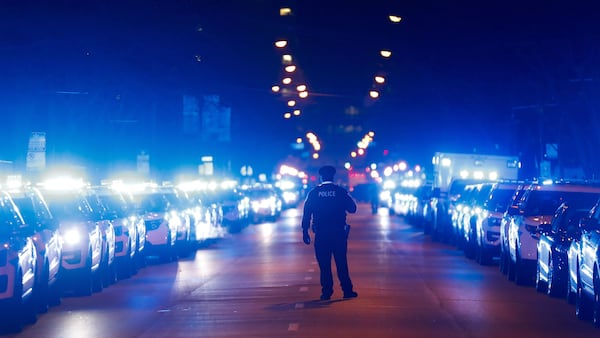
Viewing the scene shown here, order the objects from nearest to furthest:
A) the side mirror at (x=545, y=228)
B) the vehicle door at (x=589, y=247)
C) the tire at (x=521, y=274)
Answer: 1. the vehicle door at (x=589, y=247)
2. the side mirror at (x=545, y=228)
3. the tire at (x=521, y=274)

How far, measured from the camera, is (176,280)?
23000 millimetres

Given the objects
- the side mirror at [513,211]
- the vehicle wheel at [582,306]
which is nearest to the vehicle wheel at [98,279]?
the side mirror at [513,211]

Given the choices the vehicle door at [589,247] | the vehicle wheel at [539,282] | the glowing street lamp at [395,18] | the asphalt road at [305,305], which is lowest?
the asphalt road at [305,305]

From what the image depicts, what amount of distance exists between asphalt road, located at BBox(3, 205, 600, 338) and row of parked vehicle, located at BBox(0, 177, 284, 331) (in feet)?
1.06

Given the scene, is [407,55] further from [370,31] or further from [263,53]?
[263,53]

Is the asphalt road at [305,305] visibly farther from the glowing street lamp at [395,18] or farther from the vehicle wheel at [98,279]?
the glowing street lamp at [395,18]

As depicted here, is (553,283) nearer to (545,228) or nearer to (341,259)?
(545,228)

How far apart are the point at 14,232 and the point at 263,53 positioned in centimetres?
4068

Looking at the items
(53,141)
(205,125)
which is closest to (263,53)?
(205,125)

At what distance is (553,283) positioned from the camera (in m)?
18.8

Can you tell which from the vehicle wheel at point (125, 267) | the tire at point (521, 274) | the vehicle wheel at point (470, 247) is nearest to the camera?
the tire at point (521, 274)

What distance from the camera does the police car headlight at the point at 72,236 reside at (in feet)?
64.6

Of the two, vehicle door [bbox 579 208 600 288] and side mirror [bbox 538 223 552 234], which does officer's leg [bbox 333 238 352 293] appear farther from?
vehicle door [bbox 579 208 600 288]

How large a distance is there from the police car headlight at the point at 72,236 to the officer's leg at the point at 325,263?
4015mm
